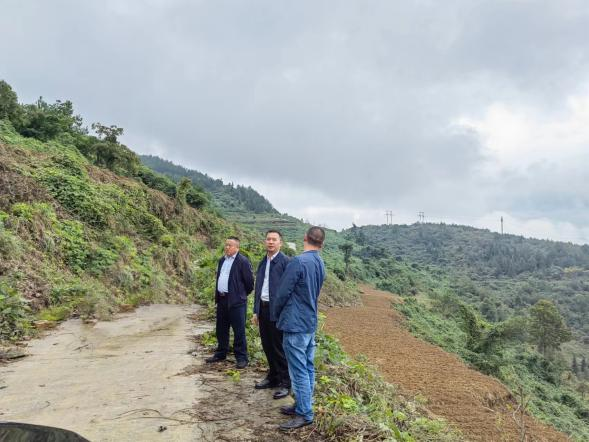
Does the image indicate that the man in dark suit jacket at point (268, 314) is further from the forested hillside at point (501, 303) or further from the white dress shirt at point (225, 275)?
the forested hillside at point (501, 303)

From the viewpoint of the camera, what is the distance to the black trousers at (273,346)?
466cm

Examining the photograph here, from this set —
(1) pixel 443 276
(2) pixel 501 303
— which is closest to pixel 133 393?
(2) pixel 501 303

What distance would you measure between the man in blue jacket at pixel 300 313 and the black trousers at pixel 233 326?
1785 mm

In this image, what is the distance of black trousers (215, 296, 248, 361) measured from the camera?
556cm

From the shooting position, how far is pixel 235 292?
5.54 m

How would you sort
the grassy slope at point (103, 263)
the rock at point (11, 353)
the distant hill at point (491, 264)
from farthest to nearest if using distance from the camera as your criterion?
1. the distant hill at point (491, 264)
2. the rock at point (11, 353)
3. the grassy slope at point (103, 263)

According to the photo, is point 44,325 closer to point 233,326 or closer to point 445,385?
point 233,326

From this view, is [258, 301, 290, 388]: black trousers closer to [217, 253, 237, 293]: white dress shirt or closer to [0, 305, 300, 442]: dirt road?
[0, 305, 300, 442]: dirt road

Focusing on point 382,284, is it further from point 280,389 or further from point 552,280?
point 552,280

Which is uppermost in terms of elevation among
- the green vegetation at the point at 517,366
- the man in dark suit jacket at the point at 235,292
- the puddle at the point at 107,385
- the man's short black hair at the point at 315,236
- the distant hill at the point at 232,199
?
the distant hill at the point at 232,199

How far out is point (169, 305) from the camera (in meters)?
12.5

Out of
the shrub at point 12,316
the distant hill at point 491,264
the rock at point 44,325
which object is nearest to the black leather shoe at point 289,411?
the shrub at point 12,316

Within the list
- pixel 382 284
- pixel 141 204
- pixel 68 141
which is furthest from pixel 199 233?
pixel 382 284

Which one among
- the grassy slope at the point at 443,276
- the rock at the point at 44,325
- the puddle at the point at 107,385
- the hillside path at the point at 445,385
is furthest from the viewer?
the grassy slope at the point at 443,276
